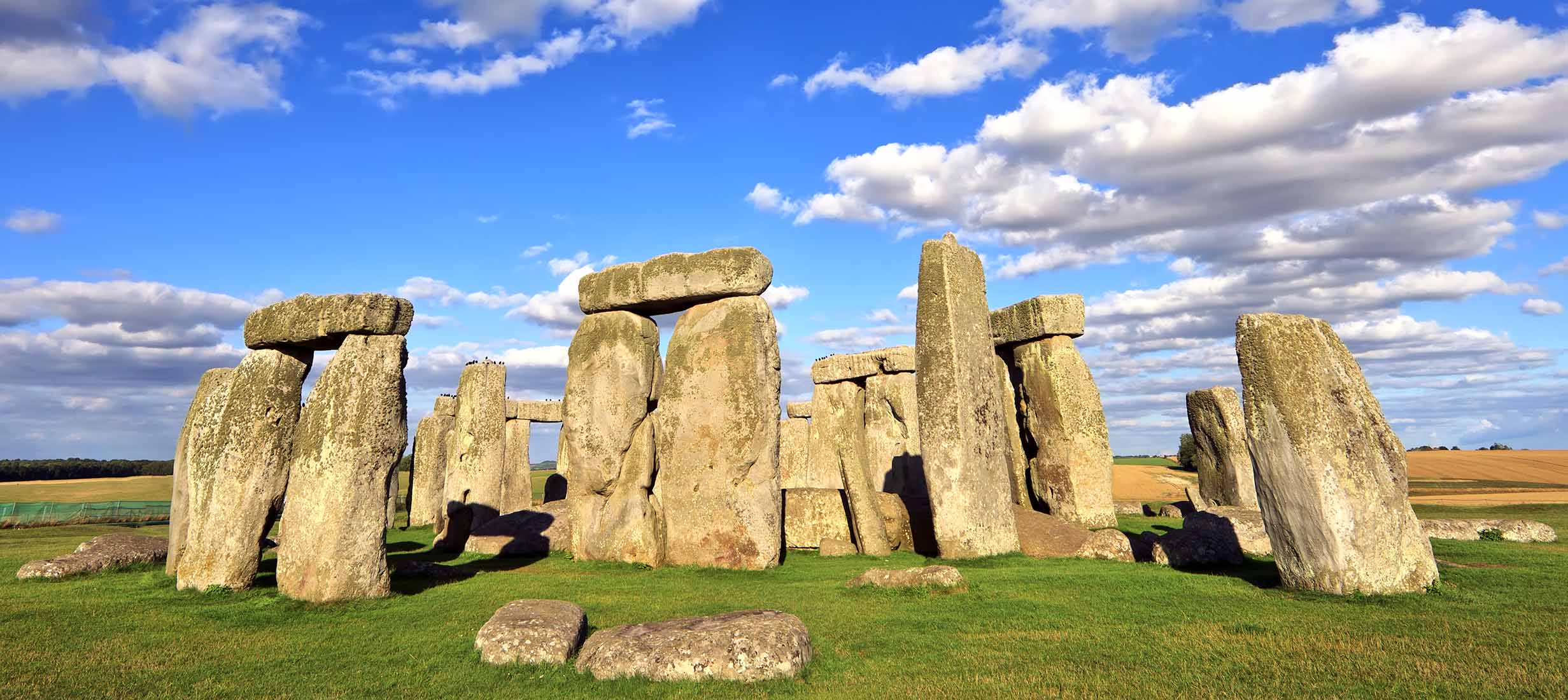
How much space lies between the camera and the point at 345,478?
876cm

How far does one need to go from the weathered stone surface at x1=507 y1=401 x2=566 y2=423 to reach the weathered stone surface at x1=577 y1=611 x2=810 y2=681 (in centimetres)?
2159

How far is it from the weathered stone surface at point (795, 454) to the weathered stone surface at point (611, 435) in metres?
12.4

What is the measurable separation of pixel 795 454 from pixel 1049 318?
431 inches

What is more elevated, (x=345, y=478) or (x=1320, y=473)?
(x=345, y=478)

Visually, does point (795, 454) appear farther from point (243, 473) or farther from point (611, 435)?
point (243, 473)

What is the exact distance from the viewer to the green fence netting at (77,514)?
68.9 ft

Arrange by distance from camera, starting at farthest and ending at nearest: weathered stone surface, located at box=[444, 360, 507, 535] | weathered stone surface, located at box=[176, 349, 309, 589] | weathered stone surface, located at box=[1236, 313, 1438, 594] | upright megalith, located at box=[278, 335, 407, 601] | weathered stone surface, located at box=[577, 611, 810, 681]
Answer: weathered stone surface, located at box=[444, 360, 507, 535] < weathered stone surface, located at box=[176, 349, 309, 589] < upright megalith, located at box=[278, 335, 407, 601] < weathered stone surface, located at box=[1236, 313, 1438, 594] < weathered stone surface, located at box=[577, 611, 810, 681]

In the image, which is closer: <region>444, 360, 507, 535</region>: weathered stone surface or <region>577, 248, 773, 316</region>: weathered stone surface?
<region>577, 248, 773, 316</region>: weathered stone surface

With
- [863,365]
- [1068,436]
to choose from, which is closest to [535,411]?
[863,365]

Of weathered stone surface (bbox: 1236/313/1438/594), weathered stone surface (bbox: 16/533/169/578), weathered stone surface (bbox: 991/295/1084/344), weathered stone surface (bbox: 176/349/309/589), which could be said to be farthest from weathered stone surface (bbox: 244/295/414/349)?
weathered stone surface (bbox: 991/295/1084/344)

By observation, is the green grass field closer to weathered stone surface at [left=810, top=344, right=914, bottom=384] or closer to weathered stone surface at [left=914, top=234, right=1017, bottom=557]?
weathered stone surface at [left=914, top=234, right=1017, bottom=557]

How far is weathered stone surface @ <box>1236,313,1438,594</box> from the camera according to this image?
7.84m

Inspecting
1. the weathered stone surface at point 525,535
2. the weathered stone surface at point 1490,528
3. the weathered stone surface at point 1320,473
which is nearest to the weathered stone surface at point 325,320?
the weathered stone surface at point 525,535

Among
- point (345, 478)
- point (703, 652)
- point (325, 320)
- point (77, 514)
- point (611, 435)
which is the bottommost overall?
point (703, 652)
